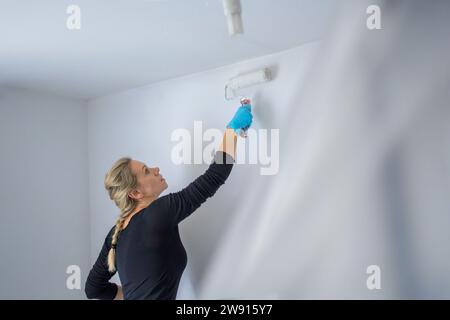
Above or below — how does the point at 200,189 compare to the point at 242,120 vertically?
below

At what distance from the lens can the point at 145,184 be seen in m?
1.32

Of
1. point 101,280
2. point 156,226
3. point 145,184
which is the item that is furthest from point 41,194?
point 156,226

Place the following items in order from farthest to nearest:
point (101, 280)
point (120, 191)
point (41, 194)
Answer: point (41, 194)
point (101, 280)
point (120, 191)

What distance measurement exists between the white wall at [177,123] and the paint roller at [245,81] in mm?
26

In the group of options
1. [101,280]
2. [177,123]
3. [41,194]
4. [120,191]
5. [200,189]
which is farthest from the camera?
[41,194]

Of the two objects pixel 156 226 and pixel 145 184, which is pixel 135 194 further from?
pixel 156 226

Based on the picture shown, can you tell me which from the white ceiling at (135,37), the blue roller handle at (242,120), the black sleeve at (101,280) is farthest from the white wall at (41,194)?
the blue roller handle at (242,120)

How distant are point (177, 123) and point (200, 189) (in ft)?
1.51

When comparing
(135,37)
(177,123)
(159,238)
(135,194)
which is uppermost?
(135,37)

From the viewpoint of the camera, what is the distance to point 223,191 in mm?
1349

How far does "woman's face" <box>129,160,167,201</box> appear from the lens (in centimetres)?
131

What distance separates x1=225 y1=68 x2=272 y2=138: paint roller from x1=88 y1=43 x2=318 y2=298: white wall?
3cm
